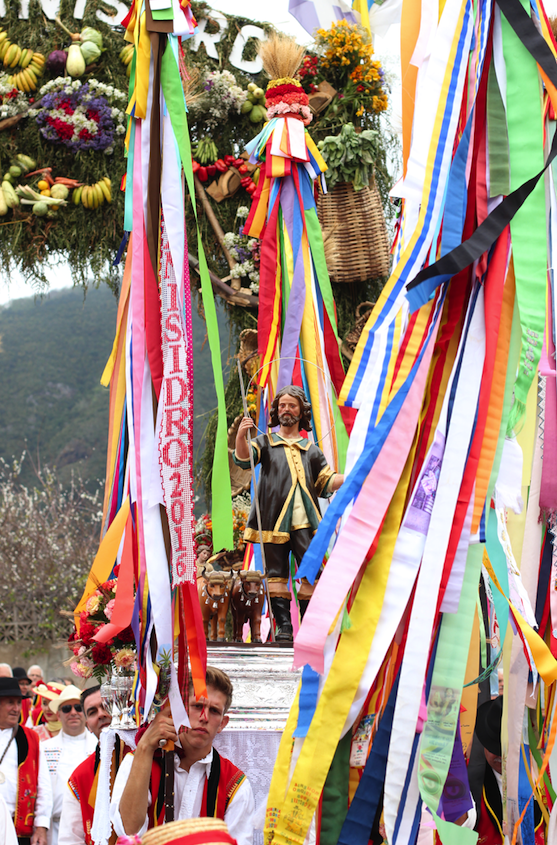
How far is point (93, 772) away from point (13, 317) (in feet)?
113

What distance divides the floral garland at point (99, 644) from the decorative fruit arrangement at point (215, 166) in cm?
625

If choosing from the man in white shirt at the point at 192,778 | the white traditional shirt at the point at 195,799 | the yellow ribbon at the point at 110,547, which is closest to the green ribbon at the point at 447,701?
the man in white shirt at the point at 192,778

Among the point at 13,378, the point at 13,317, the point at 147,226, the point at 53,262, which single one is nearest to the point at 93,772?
the point at 147,226

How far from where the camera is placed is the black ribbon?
5.41 ft

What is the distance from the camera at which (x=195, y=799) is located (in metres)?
2.28

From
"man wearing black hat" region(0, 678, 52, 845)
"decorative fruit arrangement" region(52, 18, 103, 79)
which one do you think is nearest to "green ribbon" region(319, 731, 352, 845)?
"man wearing black hat" region(0, 678, 52, 845)

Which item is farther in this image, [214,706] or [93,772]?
[93,772]

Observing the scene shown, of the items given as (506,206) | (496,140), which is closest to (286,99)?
(496,140)

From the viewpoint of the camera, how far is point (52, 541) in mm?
19703

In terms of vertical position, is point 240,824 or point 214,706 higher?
point 214,706

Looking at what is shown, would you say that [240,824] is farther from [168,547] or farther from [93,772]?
[168,547]

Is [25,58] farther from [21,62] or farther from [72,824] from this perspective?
[72,824]

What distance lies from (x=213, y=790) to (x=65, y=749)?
2.64m

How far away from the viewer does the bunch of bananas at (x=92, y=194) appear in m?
7.91
